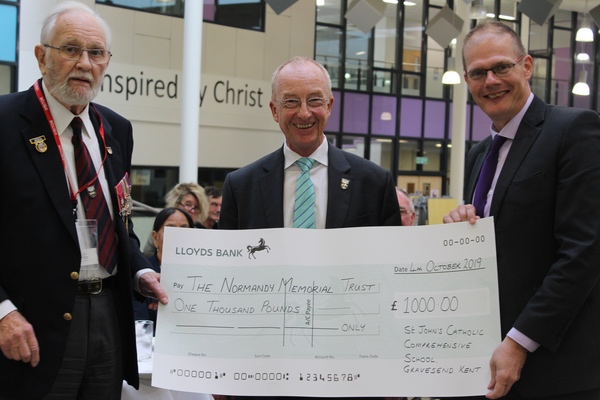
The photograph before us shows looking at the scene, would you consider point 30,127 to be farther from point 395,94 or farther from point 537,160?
point 395,94

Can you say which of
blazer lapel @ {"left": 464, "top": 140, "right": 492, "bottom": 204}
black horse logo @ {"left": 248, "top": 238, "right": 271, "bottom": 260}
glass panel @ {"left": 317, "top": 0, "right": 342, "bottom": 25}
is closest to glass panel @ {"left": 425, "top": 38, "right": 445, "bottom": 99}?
glass panel @ {"left": 317, "top": 0, "right": 342, "bottom": 25}

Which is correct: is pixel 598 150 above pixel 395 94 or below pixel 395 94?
below

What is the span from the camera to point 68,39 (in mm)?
2430

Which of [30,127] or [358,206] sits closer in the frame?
[30,127]

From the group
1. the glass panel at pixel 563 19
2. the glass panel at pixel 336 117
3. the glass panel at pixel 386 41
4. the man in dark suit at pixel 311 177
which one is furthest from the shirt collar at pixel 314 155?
the glass panel at pixel 563 19

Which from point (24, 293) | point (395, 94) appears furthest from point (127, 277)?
point (395, 94)

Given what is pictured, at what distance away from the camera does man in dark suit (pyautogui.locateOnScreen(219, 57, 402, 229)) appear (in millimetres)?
2615

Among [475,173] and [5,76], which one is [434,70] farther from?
[475,173]

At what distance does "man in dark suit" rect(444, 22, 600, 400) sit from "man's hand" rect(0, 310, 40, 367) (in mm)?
1490

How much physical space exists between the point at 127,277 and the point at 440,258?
3.74 feet

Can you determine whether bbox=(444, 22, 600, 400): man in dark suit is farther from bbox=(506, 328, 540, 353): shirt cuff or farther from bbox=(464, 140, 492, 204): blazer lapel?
bbox=(464, 140, 492, 204): blazer lapel

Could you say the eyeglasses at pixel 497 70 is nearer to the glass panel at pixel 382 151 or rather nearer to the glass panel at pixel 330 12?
the glass panel at pixel 330 12

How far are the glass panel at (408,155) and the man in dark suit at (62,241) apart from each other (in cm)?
1739

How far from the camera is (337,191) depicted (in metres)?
2.66
